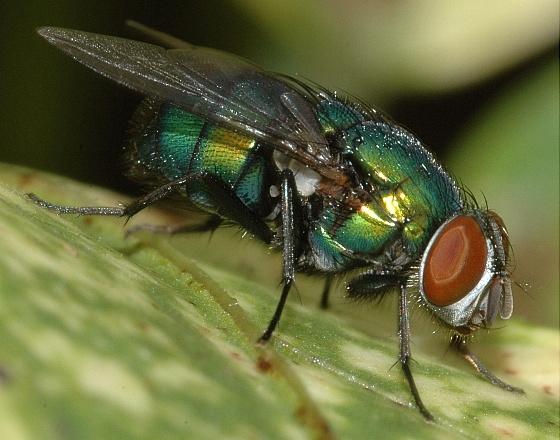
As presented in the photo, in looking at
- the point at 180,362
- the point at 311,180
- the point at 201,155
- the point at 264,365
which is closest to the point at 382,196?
the point at 311,180

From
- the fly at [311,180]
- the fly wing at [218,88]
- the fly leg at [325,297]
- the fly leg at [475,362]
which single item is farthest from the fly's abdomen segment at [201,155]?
the fly leg at [475,362]

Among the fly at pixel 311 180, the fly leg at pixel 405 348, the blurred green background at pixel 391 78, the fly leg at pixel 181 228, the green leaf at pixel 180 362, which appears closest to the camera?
the green leaf at pixel 180 362

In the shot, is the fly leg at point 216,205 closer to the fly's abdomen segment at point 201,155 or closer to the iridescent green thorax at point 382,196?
the fly's abdomen segment at point 201,155

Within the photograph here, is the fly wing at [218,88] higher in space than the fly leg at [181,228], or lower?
higher

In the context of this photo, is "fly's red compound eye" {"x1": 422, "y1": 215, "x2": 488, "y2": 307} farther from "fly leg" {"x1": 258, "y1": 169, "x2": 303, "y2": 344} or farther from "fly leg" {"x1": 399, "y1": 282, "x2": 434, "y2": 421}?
"fly leg" {"x1": 258, "y1": 169, "x2": 303, "y2": 344}

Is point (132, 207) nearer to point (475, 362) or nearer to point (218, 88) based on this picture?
point (218, 88)

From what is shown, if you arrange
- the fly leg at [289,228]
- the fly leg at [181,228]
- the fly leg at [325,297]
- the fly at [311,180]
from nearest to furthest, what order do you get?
the fly leg at [289,228]
the fly at [311,180]
the fly leg at [181,228]
the fly leg at [325,297]

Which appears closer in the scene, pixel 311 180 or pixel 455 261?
pixel 455 261

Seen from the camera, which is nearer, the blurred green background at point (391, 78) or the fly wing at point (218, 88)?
the fly wing at point (218, 88)
